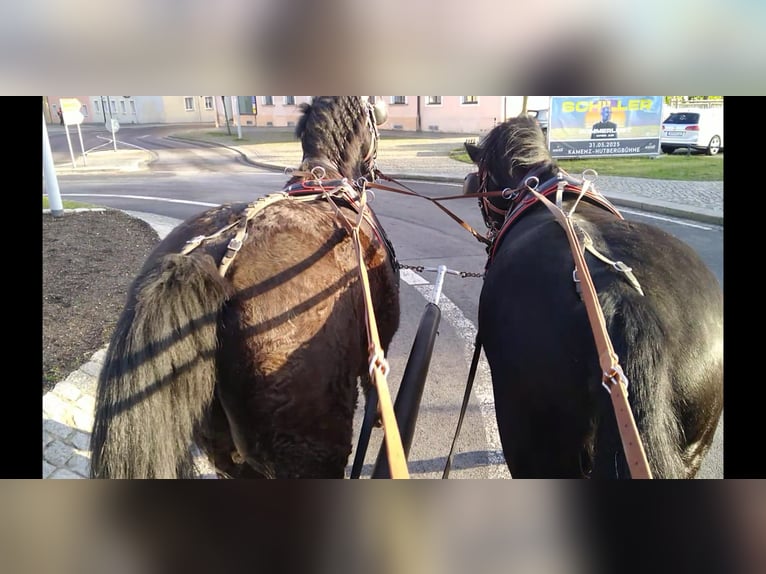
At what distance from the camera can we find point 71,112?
1447 mm

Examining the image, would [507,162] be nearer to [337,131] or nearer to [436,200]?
[436,200]

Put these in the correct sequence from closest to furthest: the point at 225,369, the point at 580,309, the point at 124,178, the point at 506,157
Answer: the point at 580,309 → the point at 225,369 → the point at 124,178 → the point at 506,157

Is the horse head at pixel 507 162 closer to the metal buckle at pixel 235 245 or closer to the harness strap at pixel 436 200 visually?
the harness strap at pixel 436 200

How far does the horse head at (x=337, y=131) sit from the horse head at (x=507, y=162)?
53cm

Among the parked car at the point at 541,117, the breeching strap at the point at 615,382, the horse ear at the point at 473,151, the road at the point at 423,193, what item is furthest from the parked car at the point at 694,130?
the horse ear at the point at 473,151

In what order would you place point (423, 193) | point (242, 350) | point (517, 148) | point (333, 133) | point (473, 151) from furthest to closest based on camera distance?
point (423, 193) → point (473, 151) → point (333, 133) → point (517, 148) → point (242, 350)

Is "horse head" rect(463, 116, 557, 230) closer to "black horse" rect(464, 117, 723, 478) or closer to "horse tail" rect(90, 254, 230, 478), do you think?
"black horse" rect(464, 117, 723, 478)

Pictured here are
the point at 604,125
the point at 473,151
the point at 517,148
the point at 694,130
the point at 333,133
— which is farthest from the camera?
the point at 473,151

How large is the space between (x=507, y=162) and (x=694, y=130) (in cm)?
79

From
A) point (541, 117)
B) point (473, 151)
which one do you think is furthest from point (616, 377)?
point (473, 151)

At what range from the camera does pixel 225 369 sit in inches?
52.3
